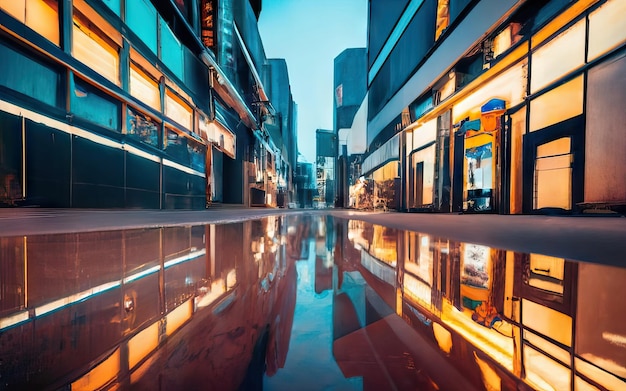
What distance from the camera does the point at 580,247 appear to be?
164 cm

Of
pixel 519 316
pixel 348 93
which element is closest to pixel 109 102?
pixel 519 316

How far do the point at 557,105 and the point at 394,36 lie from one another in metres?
9.66

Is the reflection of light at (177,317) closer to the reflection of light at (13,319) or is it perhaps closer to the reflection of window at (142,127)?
the reflection of light at (13,319)

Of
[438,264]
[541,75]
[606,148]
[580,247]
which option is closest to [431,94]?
[541,75]

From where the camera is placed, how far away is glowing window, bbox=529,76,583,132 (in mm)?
4504

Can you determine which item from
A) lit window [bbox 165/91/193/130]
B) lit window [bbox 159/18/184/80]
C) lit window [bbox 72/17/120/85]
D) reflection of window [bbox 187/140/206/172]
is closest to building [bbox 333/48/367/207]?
reflection of window [bbox 187/140/206/172]

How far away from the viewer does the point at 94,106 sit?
5.23 meters

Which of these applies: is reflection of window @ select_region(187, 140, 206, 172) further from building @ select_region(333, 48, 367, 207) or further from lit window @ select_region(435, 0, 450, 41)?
building @ select_region(333, 48, 367, 207)

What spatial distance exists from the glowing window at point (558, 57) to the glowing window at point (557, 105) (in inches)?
9.8

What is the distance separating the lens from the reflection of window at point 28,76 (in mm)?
3863

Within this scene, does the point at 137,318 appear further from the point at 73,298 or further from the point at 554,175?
the point at 554,175

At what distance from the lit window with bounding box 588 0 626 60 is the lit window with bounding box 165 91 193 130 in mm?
9339

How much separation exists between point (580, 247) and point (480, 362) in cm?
179

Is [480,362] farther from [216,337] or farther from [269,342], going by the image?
[216,337]
